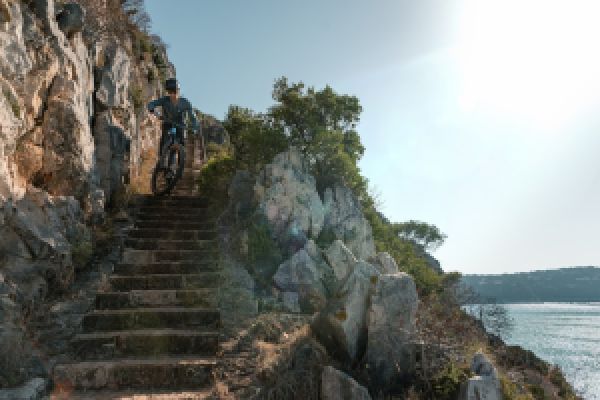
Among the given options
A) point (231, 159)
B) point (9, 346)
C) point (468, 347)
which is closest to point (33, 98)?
point (9, 346)

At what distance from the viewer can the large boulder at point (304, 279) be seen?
7070 millimetres

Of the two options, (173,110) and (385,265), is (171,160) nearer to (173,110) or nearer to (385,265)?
(173,110)

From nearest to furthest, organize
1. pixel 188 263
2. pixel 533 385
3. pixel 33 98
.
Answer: pixel 533 385, pixel 33 98, pixel 188 263

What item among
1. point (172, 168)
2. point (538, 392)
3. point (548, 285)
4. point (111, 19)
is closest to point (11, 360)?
point (538, 392)

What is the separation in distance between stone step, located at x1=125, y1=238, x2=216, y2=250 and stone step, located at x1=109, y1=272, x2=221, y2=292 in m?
1.25

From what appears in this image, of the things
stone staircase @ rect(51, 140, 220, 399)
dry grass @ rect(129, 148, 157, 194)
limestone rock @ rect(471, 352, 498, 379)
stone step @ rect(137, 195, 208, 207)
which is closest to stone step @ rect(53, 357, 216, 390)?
stone staircase @ rect(51, 140, 220, 399)

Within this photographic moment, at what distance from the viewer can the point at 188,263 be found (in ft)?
24.0

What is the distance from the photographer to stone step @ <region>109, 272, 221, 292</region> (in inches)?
259

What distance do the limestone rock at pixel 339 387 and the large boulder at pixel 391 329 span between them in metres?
0.49

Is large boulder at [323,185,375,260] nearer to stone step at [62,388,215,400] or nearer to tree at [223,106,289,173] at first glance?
tree at [223,106,289,173]

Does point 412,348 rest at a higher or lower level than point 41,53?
lower

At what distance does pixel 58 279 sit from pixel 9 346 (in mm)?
1858

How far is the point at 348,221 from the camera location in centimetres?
922

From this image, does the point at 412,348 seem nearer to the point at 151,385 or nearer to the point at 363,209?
the point at 151,385
